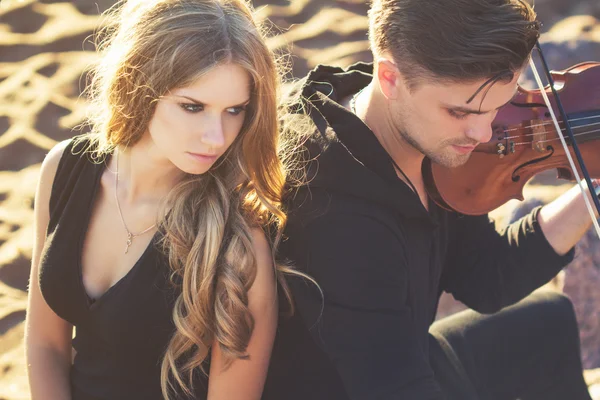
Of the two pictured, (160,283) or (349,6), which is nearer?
(160,283)

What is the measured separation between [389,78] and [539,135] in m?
0.47

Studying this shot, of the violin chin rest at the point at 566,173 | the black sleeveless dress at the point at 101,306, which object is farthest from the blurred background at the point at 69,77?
the violin chin rest at the point at 566,173

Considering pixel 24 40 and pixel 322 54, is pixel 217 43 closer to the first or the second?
pixel 322 54

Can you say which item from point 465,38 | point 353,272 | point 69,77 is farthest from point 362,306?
point 69,77

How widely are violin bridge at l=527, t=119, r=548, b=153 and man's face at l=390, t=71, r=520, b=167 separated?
26 centimetres

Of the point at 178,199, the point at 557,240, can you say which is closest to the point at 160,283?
the point at 178,199

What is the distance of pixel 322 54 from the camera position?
398cm

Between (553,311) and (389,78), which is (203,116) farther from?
(553,311)

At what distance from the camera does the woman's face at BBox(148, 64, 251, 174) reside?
1.55m

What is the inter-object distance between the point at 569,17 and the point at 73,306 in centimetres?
331

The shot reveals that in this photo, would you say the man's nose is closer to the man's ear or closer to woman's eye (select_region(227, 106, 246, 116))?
the man's ear

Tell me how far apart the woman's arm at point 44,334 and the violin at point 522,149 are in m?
0.93

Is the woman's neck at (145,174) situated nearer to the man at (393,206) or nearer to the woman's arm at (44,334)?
the woman's arm at (44,334)

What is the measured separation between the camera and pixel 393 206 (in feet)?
5.36
